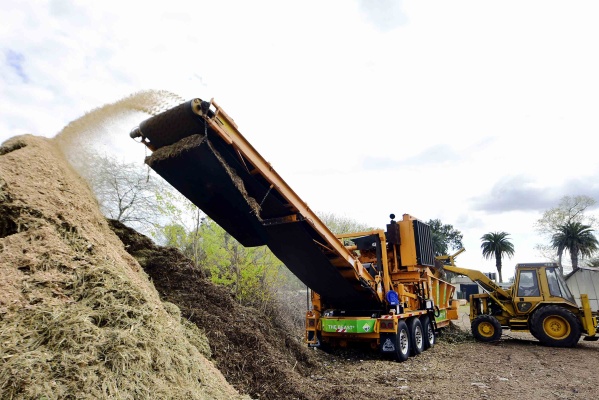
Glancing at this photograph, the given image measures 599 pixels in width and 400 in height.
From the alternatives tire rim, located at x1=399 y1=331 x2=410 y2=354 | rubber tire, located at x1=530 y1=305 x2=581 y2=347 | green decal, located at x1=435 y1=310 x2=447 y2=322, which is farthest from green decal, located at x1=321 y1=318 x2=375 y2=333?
rubber tire, located at x1=530 y1=305 x2=581 y2=347

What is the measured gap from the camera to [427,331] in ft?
33.0

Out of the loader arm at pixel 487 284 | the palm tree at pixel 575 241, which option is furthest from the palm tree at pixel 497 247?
the loader arm at pixel 487 284

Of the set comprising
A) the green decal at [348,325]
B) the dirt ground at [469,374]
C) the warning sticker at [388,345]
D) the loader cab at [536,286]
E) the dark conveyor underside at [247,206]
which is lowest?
the dirt ground at [469,374]

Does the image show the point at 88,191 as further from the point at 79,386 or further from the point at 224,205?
the point at 79,386

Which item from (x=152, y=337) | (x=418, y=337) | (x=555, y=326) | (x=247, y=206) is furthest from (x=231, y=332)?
(x=555, y=326)

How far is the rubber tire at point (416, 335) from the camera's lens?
8.86 metres

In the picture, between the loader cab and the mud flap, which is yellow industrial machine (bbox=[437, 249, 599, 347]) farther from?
the mud flap

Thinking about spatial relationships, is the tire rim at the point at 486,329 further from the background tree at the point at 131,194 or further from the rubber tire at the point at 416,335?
the background tree at the point at 131,194

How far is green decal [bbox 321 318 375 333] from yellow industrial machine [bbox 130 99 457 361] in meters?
0.02

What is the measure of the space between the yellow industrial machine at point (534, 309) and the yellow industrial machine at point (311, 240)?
111 centimetres

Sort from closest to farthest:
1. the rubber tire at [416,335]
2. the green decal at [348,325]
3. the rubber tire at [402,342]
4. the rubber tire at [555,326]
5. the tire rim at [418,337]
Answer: the rubber tire at [402,342] < the green decal at [348,325] < the rubber tire at [416,335] < the tire rim at [418,337] < the rubber tire at [555,326]

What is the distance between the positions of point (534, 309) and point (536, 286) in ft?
2.00

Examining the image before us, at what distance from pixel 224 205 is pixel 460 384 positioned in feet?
14.8

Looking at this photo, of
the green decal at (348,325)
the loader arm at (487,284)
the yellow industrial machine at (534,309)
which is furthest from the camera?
the loader arm at (487,284)
